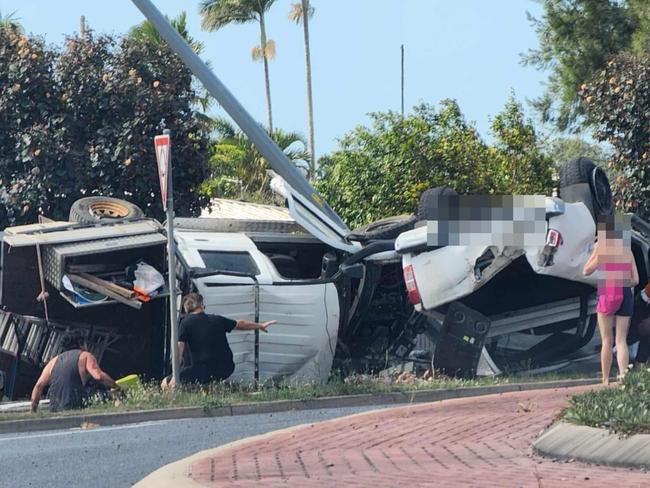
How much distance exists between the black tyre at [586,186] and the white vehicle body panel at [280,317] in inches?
127

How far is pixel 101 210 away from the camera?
1925cm

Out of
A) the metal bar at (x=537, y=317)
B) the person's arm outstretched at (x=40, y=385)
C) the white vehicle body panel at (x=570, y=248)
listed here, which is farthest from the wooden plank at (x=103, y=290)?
the white vehicle body panel at (x=570, y=248)

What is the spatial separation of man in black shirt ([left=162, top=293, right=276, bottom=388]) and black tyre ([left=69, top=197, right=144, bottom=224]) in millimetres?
3554

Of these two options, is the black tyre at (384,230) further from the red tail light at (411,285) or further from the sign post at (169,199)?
the sign post at (169,199)

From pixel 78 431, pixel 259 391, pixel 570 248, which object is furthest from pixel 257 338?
pixel 78 431

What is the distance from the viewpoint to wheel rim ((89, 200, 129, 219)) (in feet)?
62.5

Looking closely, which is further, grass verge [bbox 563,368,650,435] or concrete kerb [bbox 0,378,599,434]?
concrete kerb [bbox 0,378,599,434]

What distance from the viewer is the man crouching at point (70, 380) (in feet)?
45.5

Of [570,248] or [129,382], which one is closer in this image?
[129,382]

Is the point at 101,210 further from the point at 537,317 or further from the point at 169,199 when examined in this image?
the point at 537,317

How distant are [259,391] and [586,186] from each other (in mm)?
5027

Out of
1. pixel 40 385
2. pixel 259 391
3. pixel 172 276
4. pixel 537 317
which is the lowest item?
pixel 259 391

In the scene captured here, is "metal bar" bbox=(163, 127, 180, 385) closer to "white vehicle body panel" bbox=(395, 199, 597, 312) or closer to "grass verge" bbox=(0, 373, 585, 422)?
"grass verge" bbox=(0, 373, 585, 422)

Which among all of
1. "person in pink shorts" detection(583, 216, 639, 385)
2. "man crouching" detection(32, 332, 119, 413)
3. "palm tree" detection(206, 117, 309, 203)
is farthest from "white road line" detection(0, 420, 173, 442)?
"palm tree" detection(206, 117, 309, 203)
